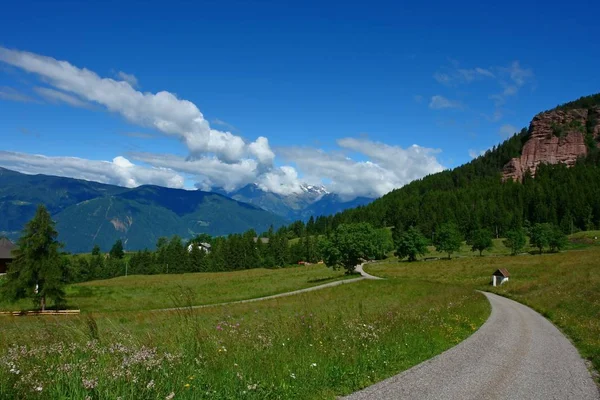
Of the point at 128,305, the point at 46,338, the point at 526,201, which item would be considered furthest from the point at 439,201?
the point at 46,338

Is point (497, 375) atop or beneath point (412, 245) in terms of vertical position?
beneath

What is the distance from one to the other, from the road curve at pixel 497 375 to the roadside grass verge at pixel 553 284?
1.19 metres

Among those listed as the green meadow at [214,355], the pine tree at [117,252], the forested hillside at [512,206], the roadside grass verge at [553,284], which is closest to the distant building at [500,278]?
the roadside grass verge at [553,284]

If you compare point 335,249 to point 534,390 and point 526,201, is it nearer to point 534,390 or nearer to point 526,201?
point 534,390

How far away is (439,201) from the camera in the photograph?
162 metres

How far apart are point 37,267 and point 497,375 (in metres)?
40.6

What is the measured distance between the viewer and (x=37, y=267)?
1491 inches

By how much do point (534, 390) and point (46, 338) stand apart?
1040 cm

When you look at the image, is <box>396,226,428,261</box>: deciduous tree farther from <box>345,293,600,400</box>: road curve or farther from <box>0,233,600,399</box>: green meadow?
<box>345,293,600,400</box>: road curve

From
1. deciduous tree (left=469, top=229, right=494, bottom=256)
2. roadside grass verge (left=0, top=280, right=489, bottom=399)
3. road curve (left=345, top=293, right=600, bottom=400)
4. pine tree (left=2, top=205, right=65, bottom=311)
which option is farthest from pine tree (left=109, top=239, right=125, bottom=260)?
road curve (left=345, top=293, right=600, bottom=400)

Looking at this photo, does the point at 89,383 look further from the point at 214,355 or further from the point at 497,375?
the point at 497,375

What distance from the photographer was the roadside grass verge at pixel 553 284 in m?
18.3

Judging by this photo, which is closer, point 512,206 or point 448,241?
point 448,241

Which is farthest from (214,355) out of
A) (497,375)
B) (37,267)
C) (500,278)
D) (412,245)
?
(412,245)
